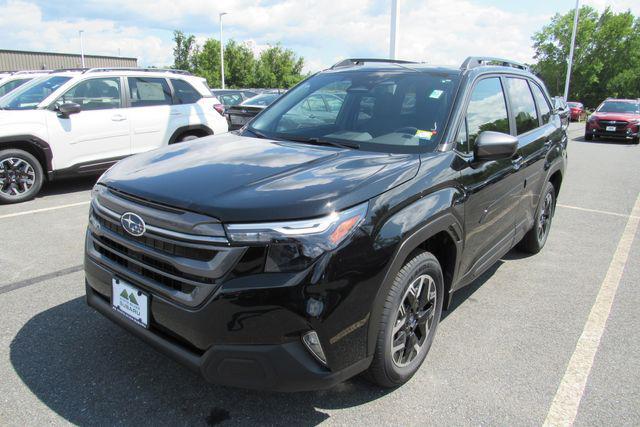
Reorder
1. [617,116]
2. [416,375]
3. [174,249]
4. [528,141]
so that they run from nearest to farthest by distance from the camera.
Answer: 1. [174,249]
2. [416,375]
3. [528,141]
4. [617,116]

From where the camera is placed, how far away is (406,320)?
269 cm

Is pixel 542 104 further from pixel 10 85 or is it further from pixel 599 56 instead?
pixel 599 56

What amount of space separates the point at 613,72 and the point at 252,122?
78.9m

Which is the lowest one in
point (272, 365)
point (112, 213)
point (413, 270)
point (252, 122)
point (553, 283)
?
point (553, 283)

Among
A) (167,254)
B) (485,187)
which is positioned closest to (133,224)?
(167,254)

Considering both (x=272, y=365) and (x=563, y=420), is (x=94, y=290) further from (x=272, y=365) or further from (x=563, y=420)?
(x=563, y=420)

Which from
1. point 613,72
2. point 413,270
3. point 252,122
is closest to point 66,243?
point 252,122

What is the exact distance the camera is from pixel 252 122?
3.91 meters

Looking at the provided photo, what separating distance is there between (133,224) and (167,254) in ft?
0.88

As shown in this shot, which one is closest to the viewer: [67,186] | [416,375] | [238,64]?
[416,375]

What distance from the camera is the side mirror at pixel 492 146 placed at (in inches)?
118

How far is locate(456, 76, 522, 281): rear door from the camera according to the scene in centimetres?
314

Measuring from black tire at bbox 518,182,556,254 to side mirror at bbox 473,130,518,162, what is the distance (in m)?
1.90

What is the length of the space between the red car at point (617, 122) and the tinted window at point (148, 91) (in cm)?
1682
